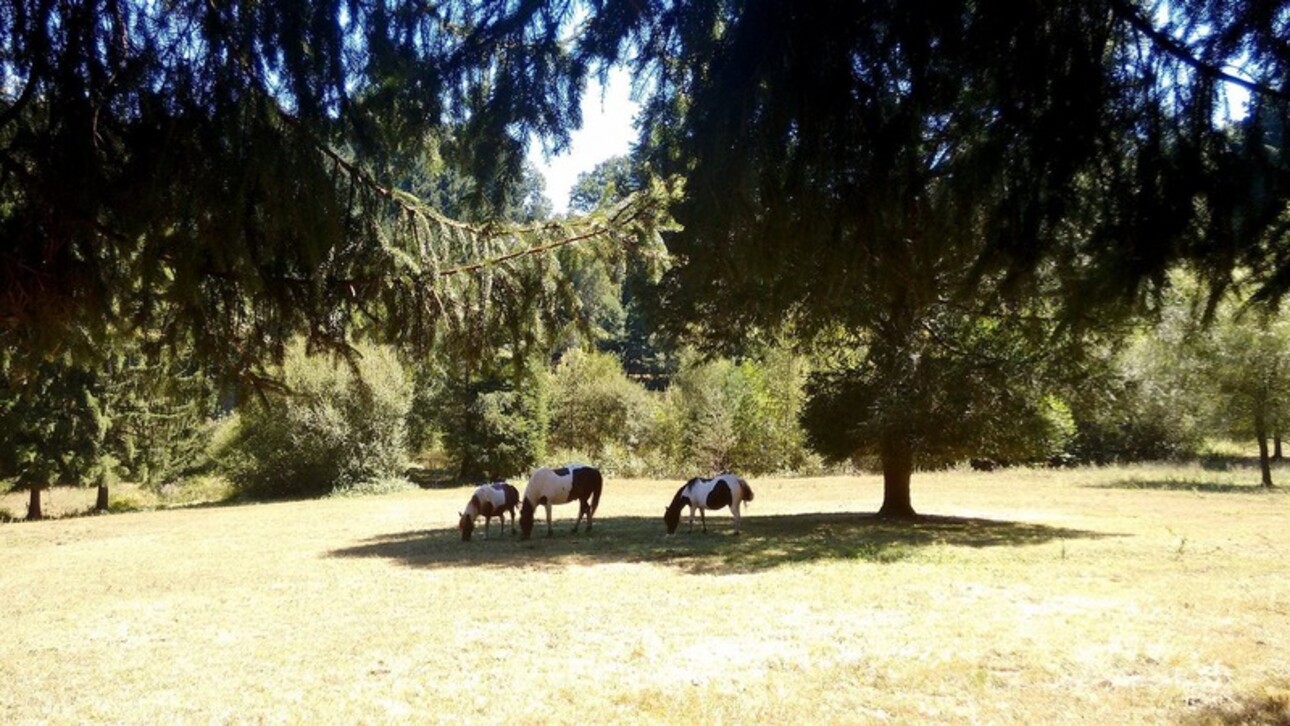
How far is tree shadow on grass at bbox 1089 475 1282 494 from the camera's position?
20.0 metres

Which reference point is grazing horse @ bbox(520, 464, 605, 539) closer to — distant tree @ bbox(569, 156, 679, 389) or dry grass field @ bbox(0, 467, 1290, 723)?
dry grass field @ bbox(0, 467, 1290, 723)

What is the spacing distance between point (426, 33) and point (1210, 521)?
16527mm

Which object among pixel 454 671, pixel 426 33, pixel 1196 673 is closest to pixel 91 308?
pixel 426 33

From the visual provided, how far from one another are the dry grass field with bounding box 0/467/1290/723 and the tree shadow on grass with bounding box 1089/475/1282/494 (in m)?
6.90

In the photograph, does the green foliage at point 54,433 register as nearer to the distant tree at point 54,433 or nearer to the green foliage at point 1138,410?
the distant tree at point 54,433

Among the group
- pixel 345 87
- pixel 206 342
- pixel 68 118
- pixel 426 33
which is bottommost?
pixel 206 342

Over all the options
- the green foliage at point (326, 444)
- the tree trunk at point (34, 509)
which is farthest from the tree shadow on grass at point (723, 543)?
the tree trunk at point (34, 509)

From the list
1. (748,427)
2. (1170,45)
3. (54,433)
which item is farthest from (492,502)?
(748,427)

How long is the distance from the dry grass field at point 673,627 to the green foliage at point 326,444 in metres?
12.2

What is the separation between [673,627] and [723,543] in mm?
5653

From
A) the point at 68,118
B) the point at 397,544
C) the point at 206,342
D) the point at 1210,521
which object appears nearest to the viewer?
the point at 68,118

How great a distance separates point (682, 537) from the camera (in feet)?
43.9

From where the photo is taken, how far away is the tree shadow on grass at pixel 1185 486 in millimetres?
19984

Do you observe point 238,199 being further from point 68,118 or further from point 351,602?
point 351,602
